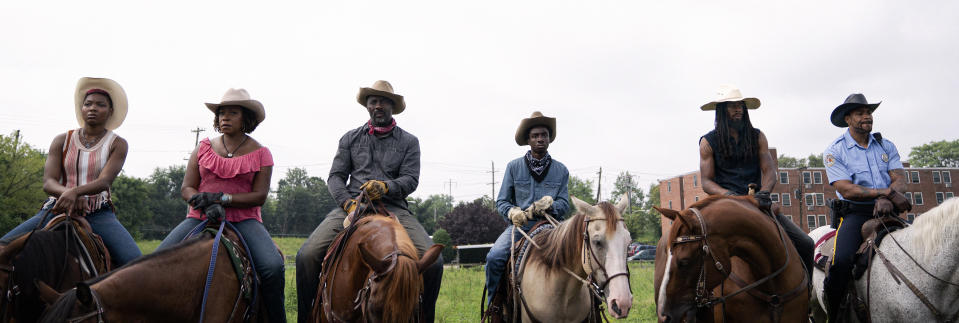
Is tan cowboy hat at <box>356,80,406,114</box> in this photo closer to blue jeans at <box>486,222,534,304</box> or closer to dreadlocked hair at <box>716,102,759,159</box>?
blue jeans at <box>486,222,534,304</box>

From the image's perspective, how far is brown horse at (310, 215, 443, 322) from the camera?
3.80m

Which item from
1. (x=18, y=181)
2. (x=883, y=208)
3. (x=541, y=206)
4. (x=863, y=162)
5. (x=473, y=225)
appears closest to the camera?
(x=883, y=208)

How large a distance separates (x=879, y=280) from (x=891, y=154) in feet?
5.16

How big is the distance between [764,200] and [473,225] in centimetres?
5037

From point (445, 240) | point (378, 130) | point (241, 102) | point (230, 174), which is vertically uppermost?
point (241, 102)

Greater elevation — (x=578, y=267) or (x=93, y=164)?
(x=93, y=164)

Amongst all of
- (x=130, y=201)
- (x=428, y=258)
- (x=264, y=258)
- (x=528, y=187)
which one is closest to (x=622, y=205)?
(x=528, y=187)

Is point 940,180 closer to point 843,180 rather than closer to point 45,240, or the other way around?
point 843,180

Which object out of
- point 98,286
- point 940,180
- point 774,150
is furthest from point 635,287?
point 940,180

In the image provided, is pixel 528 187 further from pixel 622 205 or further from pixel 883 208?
pixel 883 208

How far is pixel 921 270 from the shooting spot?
15.5ft

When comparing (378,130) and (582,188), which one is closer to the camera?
(378,130)

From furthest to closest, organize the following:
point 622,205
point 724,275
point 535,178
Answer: point 535,178, point 622,205, point 724,275

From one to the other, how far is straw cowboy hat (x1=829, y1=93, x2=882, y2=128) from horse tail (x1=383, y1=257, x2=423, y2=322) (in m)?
5.00
